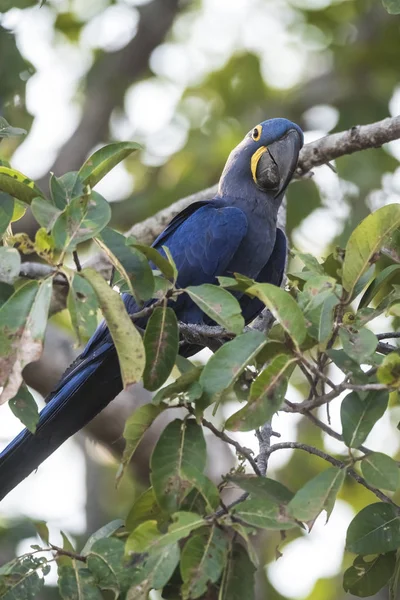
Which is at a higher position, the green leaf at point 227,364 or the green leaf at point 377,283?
the green leaf at point 377,283

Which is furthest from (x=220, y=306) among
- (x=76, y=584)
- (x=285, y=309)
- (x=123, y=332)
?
(x=76, y=584)

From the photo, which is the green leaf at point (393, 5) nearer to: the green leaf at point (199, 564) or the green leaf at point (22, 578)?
the green leaf at point (199, 564)

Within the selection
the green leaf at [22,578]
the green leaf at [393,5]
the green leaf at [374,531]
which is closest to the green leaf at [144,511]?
the green leaf at [22,578]

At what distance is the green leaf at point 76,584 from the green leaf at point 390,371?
83 centimetres

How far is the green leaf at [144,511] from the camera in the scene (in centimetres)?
229

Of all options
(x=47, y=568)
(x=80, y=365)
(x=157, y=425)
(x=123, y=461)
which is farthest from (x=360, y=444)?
(x=157, y=425)

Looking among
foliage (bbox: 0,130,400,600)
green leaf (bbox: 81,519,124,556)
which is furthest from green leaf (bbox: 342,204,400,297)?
green leaf (bbox: 81,519,124,556)

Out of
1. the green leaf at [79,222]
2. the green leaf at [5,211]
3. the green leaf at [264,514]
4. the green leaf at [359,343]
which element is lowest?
the green leaf at [264,514]

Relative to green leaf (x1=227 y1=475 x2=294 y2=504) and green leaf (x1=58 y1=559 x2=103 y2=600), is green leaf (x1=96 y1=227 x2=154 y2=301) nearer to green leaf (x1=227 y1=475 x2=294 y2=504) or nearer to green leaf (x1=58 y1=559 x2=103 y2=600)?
green leaf (x1=227 y1=475 x2=294 y2=504)

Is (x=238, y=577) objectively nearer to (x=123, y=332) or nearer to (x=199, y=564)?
(x=199, y=564)

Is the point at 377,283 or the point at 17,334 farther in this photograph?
the point at 377,283

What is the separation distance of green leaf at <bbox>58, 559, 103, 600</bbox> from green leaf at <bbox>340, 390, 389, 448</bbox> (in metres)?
0.69

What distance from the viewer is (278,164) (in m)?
3.81

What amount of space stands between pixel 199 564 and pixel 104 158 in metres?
0.98
